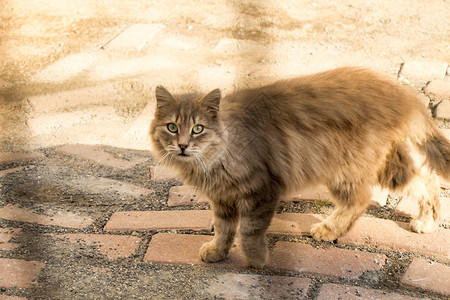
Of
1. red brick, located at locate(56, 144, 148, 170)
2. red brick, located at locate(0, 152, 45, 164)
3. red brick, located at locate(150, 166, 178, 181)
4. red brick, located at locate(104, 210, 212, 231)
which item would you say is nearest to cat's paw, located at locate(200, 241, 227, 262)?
red brick, located at locate(104, 210, 212, 231)

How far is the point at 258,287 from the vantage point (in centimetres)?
217

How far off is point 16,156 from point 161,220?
1.10 m

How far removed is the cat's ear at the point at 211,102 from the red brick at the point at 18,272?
882mm

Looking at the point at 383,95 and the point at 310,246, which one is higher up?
the point at 383,95

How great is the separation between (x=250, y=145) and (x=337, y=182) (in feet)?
1.50

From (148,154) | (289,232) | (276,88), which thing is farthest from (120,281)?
(148,154)

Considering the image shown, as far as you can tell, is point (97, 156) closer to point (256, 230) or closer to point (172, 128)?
point (172, 128)

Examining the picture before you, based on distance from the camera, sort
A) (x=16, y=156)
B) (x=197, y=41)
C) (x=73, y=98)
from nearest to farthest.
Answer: (x=16, y=156), (x=73, y=98), (x=197, y=41)

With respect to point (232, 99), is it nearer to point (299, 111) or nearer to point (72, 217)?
point (299, 111)

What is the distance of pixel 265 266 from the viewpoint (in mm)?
2342

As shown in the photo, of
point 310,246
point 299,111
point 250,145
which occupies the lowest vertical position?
point 310,246

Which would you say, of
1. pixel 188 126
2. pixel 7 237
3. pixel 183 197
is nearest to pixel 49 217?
pixel 7 237

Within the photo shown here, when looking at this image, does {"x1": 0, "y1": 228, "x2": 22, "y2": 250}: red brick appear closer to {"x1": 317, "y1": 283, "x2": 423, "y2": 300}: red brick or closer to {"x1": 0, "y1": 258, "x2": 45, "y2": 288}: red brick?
{"x1": 0, "y1": 258, "x2": 45, "y2": 288}: red brick

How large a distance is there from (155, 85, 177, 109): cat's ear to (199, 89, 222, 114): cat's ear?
13 cm
